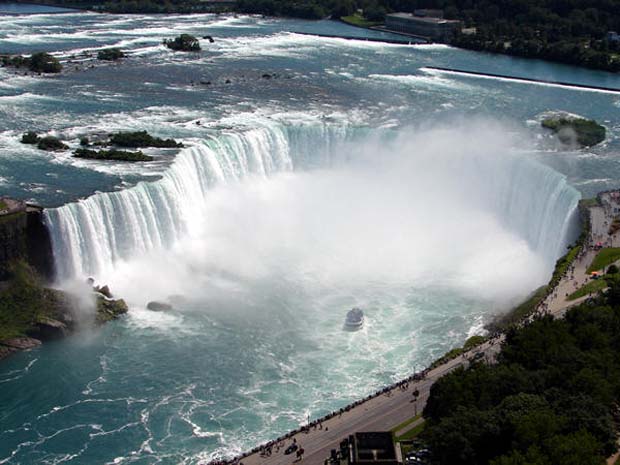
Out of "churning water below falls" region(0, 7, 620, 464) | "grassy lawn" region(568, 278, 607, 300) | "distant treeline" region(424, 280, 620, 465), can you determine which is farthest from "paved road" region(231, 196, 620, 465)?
"churning water below falls" region(0, 7, 620, 464)

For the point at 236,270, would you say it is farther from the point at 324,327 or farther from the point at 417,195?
the point at 417,195

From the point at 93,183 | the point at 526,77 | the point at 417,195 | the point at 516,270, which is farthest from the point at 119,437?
the point at 526,77

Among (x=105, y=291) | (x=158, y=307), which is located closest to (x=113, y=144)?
(x=105, y=291)

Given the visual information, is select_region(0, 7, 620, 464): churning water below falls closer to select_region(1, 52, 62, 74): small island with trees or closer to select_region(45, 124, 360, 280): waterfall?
select_region(45, 124, 360, 280): waterfall

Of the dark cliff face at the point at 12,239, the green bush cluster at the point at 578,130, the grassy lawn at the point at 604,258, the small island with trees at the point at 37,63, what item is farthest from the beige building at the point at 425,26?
the dark cliff face at the point at 12,239

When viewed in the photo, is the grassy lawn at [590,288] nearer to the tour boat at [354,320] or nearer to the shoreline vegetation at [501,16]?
the tour boat at [354,320]

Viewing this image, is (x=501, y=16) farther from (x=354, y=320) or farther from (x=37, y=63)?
(x=354, y=320)

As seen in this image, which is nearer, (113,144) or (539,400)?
(539,400)
